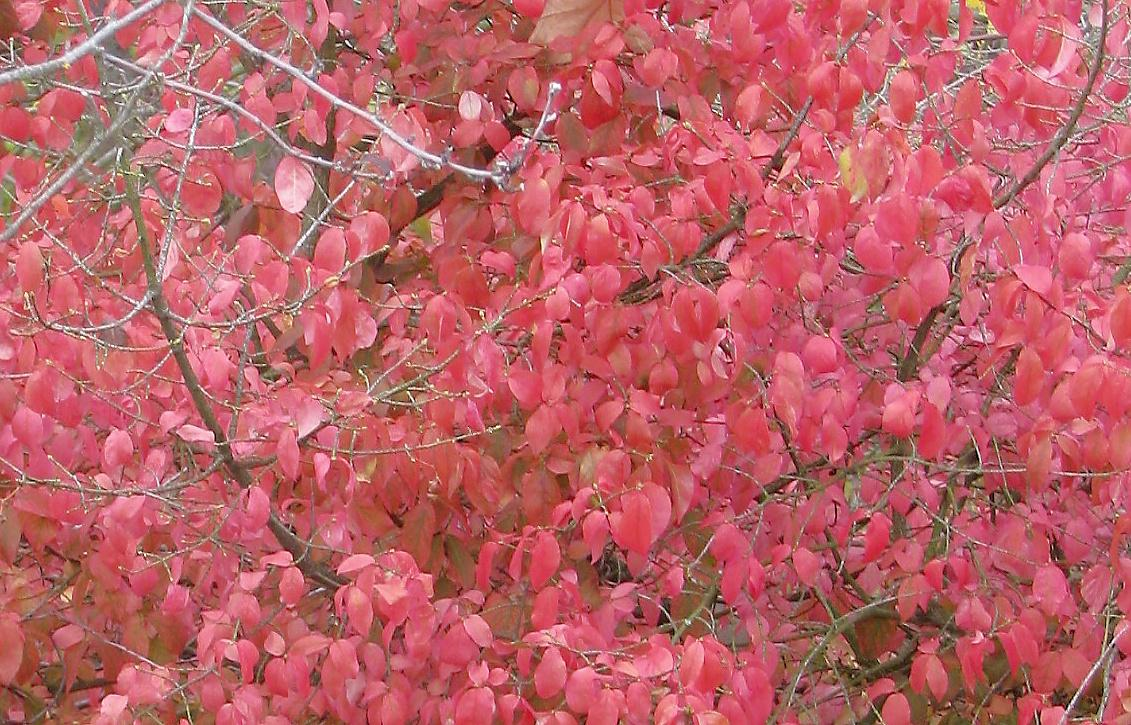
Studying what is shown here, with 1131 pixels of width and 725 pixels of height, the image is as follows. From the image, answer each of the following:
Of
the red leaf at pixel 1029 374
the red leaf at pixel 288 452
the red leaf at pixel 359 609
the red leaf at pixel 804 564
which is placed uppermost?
the red leaf at pixel 1029 374

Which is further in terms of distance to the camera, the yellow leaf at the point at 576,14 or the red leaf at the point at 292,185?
the yellow leaf at the point at 576,14

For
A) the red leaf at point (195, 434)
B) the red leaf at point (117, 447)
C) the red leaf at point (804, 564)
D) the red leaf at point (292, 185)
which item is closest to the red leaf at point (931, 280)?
the red leaf at point (804, 564)

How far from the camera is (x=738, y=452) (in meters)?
2.81

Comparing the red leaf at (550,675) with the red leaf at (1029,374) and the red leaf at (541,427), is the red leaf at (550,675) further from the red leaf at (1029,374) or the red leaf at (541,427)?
the red leaf at (1029,374)

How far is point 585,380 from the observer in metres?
2.67

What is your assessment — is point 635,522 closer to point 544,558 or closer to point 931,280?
point 544,558

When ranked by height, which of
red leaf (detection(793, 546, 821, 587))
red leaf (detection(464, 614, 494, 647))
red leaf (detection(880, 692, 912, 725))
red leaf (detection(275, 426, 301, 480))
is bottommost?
red leaf (detection(880, 692, 912, 725))

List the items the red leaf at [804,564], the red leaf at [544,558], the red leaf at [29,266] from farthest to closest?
the red leaf at [804,564] < the red leaf at [544,558] < the red leaf at [29,266]

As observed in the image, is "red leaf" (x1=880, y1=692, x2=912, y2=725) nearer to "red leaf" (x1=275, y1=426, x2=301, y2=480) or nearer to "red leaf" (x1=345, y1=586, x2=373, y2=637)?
"red leaf" (x1=345, y1=586, x2=373, y2=637)

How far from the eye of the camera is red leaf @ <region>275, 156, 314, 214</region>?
2209mm

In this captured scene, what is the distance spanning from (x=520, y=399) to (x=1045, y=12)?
3.73ft

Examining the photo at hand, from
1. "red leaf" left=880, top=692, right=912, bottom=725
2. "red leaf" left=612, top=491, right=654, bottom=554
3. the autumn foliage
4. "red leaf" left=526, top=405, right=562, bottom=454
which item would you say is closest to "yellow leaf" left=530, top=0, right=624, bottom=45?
the autumn foliage

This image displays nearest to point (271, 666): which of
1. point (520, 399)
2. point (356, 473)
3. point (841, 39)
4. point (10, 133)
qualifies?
point (356, 473)

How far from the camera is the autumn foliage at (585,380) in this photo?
7.53ft
